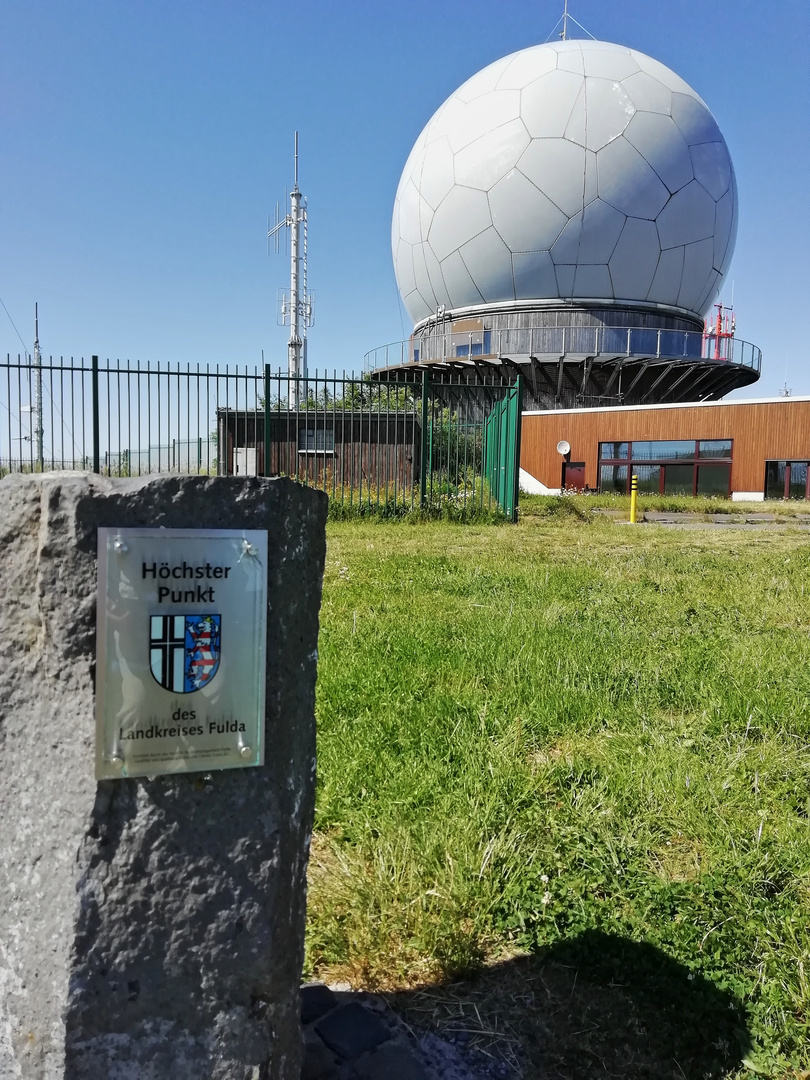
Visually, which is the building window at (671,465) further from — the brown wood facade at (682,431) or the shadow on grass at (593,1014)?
the shadow on grass at (593,1014)

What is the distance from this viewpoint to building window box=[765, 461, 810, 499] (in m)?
22.4

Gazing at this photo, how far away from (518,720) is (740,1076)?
1389 millimetres

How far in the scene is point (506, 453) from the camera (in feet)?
39.2

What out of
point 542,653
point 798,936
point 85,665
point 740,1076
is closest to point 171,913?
point 85,665

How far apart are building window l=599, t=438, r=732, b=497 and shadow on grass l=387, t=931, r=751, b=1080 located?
2360 centimetres

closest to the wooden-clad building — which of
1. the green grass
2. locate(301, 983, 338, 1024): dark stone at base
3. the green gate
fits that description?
the green gate

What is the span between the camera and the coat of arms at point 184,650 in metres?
1.14

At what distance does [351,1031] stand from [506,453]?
10.8m

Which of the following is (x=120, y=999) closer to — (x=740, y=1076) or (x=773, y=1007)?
(x=740, y=1076)

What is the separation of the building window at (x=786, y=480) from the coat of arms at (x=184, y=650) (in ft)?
79.3

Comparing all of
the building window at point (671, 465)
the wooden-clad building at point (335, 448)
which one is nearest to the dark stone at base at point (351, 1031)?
the wooden-clad building at point (335, 448)

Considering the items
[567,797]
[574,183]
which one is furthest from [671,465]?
[567,797]

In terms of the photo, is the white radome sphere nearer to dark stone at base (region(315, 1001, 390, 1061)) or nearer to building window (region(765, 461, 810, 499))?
building window (region(765, 461, 810, 499))

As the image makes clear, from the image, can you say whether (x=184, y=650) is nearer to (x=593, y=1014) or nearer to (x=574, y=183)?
(x=593, y=1014)
